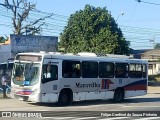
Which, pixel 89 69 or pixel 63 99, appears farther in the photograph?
pixel 89 69

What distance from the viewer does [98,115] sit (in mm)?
17891

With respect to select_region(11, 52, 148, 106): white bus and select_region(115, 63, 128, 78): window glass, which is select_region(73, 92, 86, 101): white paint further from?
select_region(115, 63, 128, 78): window glass

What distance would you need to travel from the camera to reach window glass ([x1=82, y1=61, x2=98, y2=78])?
900 inches

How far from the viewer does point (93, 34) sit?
4544cm

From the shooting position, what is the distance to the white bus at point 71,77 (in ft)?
67.6

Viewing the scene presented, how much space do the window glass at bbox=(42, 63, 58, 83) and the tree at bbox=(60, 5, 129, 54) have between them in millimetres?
22334

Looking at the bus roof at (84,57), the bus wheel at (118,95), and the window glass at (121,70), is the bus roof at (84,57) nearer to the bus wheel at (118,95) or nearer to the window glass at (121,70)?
the window glass at (121,70)

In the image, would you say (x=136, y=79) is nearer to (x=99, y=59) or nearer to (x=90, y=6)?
(x=99, y=59)

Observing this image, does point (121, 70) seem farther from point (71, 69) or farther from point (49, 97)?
point (49, 97)

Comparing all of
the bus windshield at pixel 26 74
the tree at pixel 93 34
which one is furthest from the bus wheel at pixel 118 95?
the tree at pixel 93 34

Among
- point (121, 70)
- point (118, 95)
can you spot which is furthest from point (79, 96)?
point (121, 70)

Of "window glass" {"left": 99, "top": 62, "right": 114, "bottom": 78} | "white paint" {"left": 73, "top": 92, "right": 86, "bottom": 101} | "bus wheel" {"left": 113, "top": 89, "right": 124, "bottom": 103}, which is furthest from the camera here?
"bus wheel" {"left": 113, "top": 89, "right": 124, "bottom": 103}

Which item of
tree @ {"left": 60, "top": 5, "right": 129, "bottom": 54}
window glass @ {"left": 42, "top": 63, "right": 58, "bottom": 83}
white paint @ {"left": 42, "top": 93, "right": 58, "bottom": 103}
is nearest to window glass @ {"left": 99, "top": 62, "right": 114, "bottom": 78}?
window glass @ {"left": 42, "top": 63, "right": 58, "bottom": 83}

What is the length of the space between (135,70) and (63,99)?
679cm
